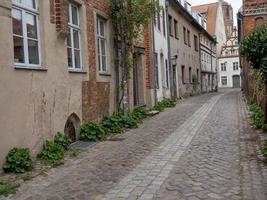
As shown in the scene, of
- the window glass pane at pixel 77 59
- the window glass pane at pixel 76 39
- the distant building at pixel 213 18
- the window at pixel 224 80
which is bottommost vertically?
the window at pixel 224 80

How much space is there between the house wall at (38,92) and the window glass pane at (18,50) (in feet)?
0.90

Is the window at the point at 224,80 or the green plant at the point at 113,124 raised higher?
the window at the point at 224,80

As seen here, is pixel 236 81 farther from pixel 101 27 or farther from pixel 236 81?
pixel 101 27

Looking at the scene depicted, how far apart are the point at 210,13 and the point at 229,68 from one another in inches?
374

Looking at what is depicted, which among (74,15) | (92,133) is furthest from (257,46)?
(74,15)

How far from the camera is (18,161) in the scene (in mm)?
8008

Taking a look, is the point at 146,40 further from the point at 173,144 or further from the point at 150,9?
the point at 173,144

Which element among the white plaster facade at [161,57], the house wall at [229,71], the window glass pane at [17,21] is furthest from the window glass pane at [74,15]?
the house wall at [229,71]

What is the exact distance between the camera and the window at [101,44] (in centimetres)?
1389

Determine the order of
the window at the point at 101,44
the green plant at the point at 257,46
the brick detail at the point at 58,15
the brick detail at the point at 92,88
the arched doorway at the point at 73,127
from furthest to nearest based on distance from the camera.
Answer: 1. the window at the point at 101,44
2. the brick detail at the point at 92,88
3. the arched doorway at the point at 73,127
4. the green plant at the point at 257,46
5. the brick detail at the point at 58,15

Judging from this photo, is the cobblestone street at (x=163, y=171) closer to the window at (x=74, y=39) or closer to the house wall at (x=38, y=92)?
the house wall at (x=38, y=92)

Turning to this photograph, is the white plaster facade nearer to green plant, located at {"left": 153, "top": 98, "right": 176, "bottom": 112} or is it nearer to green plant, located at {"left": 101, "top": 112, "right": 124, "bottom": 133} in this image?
green plant, located at {"left": 153, "top": 98, "right": 176, "bottom": 112}

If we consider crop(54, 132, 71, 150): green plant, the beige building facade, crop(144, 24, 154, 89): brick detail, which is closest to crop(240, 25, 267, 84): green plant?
crop(54, 132, 71, 150): green plant

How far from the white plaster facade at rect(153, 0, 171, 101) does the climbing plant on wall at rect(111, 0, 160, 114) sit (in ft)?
24.3
